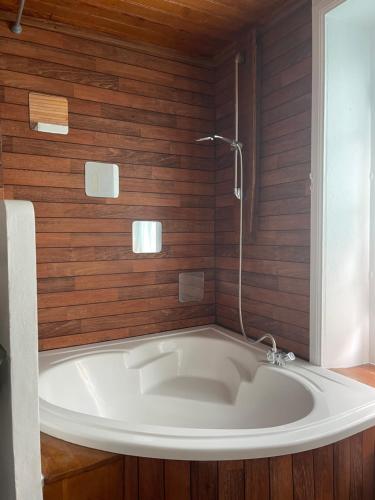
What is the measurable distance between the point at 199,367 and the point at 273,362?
0.63m

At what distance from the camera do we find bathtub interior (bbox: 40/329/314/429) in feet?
6.19

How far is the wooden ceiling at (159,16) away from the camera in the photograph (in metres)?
1.98

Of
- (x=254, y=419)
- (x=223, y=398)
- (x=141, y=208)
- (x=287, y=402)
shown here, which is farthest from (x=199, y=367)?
(x=141, y=208)

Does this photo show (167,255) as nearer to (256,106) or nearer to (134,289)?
(134,289)

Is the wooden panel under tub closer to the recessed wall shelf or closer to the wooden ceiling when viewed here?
the recessed wall shelf

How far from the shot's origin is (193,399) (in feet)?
7.34

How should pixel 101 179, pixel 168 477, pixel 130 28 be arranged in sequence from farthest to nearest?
pixel 101 179
pixel 130 28
pixel 168 477

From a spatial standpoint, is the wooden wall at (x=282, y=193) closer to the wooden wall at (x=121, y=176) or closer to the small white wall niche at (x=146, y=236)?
the wooden wall at (x=121, y=176)

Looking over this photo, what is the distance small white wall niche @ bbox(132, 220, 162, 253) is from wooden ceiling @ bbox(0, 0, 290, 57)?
3.84 feet

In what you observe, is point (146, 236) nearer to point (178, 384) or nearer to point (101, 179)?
point (101, 179)

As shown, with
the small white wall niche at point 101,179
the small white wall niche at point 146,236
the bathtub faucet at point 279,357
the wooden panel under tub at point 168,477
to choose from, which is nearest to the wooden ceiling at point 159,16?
the small white wall niche at point 101,179

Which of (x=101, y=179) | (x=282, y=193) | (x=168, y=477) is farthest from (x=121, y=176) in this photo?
(x=168, y=477)

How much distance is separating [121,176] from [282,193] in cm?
102

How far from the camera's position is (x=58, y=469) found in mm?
1144
